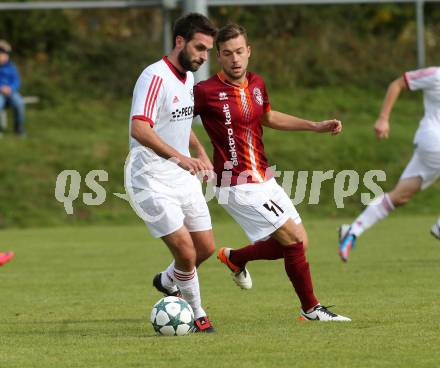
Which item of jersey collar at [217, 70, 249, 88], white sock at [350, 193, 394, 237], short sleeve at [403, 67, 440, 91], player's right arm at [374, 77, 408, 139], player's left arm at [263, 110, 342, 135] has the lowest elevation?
white sock at [350, 193, 394, 237]

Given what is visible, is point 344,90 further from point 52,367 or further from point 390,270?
point 52,367

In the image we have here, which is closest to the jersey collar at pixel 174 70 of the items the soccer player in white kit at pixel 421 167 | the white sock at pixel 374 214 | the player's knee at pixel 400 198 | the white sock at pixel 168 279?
the white sock at pixel 168 279

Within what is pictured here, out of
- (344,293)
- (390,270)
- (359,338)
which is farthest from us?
(390,270)

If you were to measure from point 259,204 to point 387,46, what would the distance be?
21365 mm

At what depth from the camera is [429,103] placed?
11.8m

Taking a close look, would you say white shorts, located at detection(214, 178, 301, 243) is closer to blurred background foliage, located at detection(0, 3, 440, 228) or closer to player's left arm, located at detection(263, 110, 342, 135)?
player's left arm, located at detection(263, 110, 342, 135)

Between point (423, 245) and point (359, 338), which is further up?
point (359, 338)

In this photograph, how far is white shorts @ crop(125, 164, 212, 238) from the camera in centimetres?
729

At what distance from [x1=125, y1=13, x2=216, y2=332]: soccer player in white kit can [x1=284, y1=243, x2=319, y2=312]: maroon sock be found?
2.27 feet

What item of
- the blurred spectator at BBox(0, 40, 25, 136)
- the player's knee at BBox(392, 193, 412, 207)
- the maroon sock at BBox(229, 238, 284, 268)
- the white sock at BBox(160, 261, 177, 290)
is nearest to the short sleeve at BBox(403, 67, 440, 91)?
the player's knee at BBox(392, 193, 412, 207)

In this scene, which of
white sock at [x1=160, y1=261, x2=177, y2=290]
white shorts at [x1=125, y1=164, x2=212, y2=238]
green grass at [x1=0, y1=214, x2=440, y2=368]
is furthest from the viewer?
white sock at [x1=160, y1=261, x2=177, y2=290]

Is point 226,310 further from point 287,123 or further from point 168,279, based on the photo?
point 287,123

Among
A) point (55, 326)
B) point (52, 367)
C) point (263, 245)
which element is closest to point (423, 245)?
point (263, 245)

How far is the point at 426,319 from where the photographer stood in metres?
7.37
